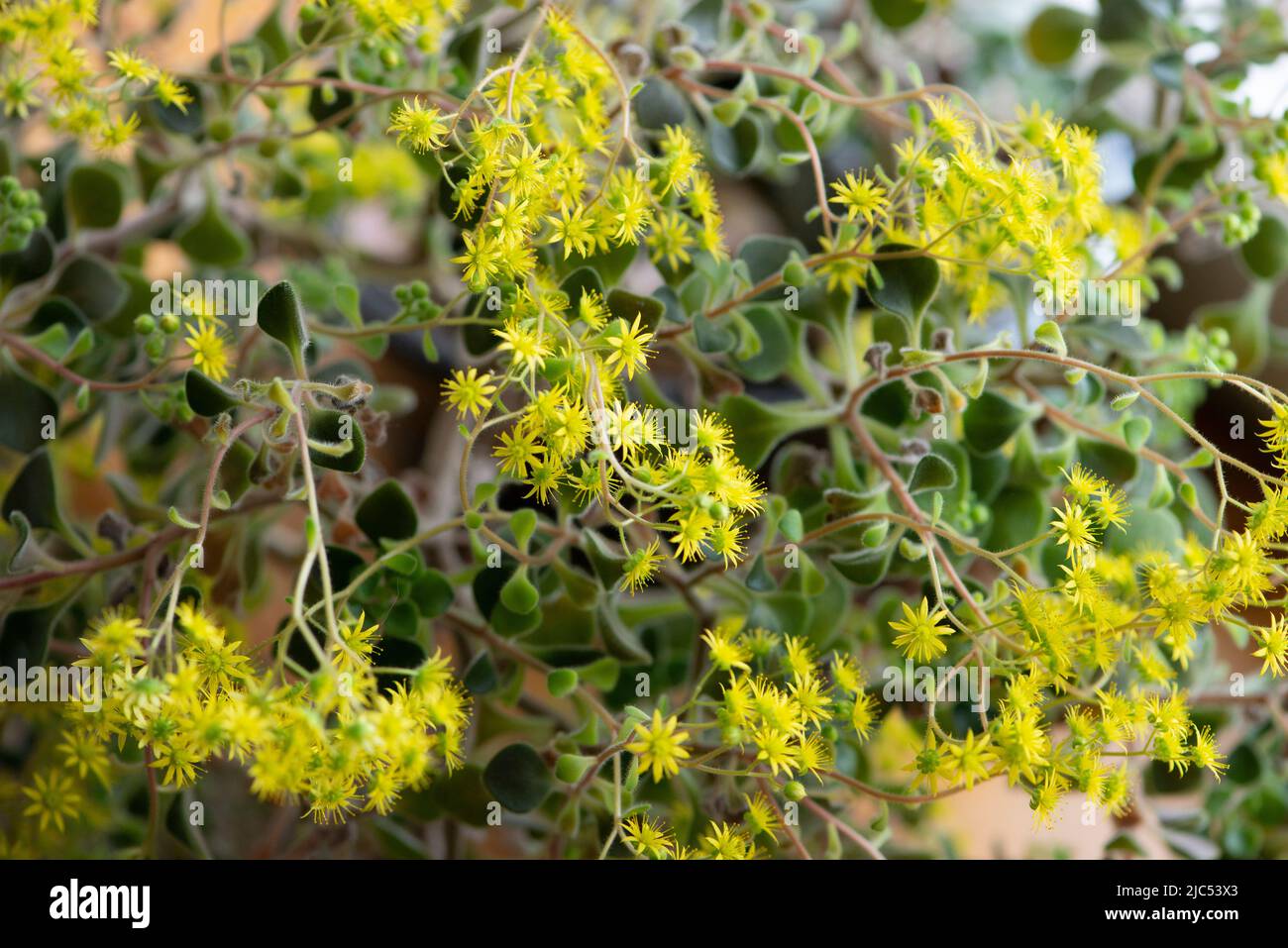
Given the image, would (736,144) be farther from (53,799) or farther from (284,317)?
(53,799)

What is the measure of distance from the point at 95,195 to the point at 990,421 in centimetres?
61

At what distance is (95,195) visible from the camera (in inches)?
28.4

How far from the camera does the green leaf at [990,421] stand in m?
0.63

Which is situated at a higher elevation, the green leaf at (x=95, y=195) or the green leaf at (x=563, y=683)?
the green leaf at (x=95, y=195)

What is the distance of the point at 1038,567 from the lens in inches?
26.4

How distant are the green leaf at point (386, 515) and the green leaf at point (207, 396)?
0.36 ft

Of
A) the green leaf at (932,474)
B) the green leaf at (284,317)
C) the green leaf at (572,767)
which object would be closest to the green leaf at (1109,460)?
the green leaf at (932,474)

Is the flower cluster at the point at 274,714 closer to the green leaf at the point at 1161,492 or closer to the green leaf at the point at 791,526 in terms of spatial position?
A: the green leaf at the point at 791,526

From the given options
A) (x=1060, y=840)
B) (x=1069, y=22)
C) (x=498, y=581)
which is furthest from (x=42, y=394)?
(x=1060, y=840)

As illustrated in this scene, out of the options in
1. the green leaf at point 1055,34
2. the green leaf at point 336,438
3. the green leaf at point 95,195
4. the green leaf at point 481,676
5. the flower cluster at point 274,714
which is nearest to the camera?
the flower cluster at point 274,714

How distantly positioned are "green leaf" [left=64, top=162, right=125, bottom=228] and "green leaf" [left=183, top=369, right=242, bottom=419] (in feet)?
0.95

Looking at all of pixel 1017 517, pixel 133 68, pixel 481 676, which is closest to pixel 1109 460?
pixel 1017 517

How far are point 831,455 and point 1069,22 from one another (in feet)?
1.50

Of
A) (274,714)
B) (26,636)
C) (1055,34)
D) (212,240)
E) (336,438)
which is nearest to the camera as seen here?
(274,714)
